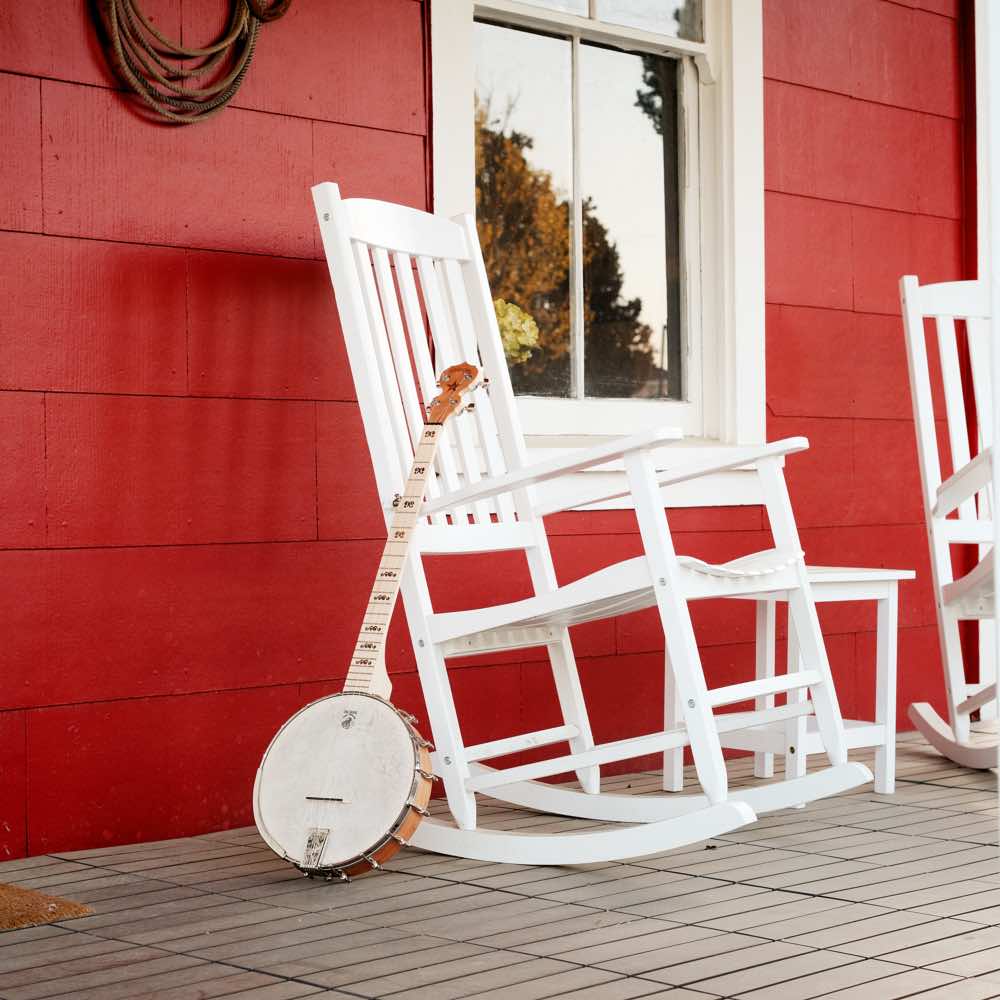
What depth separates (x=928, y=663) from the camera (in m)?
4.00

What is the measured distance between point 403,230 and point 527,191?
0.59m

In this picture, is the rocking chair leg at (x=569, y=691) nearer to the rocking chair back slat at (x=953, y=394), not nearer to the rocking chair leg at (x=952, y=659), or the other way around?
the rocking chair leg at (x=952, y=659)

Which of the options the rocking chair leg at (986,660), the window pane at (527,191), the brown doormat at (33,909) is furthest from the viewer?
the rocking chair leg at (986,660)

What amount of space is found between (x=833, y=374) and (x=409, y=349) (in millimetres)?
1283

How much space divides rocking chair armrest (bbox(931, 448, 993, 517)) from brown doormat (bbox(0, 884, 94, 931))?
74.0 inches

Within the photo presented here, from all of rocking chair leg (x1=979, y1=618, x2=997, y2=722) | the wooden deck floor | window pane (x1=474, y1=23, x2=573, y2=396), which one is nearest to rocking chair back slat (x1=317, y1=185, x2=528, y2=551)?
window pane (x1=474, y1=23, x2=573, y2=396)

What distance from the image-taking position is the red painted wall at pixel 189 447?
255cm

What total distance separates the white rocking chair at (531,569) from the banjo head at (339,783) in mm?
101

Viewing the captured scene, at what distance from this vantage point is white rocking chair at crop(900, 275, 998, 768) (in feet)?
Answer: 10.2

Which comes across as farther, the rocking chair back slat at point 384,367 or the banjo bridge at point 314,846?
the rocking chair back slat at point 384,367

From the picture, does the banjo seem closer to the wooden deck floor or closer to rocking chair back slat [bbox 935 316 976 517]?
the wooden deck floor

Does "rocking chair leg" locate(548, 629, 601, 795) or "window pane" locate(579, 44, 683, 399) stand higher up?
"window pane" locate(579, 44, 683, 399)

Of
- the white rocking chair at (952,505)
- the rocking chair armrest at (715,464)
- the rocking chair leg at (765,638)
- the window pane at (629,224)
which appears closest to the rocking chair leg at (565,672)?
the rocking chair armrest at (715,464)

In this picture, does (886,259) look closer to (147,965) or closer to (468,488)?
(468,488)
